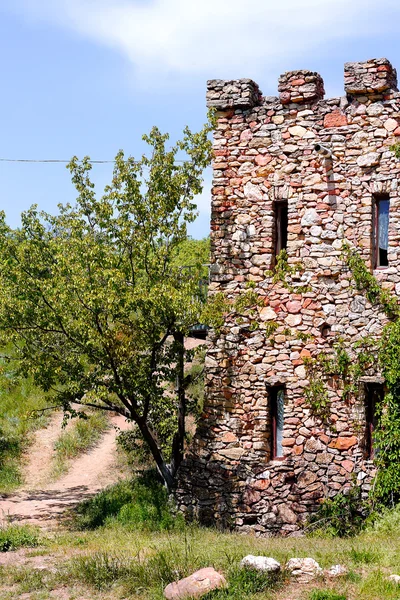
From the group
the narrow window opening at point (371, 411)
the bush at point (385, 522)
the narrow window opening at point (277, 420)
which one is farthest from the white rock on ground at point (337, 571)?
the narrow window opening at point (277, 420)

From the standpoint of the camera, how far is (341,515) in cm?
1485

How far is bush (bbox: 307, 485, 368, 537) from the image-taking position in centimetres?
1471

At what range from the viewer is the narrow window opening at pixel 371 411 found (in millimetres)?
15073

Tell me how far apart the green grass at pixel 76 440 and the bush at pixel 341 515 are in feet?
30.7

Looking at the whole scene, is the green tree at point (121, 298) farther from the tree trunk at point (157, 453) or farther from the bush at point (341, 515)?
the bush at point (341, 515)

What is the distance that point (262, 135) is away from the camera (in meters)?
16.2

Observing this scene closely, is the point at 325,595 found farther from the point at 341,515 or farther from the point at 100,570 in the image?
the point at 341,515

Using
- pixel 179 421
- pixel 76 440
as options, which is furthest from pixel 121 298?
pixel 76 440

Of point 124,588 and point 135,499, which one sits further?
point 135,499

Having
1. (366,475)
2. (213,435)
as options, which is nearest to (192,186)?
(213,435)

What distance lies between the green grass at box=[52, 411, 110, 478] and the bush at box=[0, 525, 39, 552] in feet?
21.5

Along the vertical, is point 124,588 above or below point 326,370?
below

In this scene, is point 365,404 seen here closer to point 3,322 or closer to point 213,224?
point 213,224

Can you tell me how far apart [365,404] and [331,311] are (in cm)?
176
